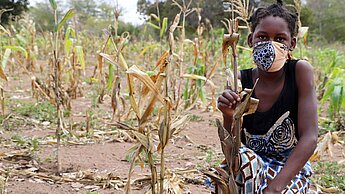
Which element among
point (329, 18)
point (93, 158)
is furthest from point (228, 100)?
point (329, 18)

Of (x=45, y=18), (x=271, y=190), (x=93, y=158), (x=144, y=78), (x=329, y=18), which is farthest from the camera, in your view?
(x=329, y=18)

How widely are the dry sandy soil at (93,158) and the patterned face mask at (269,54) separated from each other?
0.54 metres

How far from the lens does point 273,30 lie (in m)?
1.46

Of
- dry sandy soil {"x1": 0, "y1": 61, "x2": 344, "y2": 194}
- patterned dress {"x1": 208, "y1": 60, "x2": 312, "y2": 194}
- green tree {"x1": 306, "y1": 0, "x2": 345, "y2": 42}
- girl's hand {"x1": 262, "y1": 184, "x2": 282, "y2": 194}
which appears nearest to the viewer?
girl's hand {"x1": 262, "y1": 184, "x2": 282, "y2": 194}

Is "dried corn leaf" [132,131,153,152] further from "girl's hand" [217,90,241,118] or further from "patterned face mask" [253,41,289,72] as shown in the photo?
"patterned face mask" [253,41,289,72]

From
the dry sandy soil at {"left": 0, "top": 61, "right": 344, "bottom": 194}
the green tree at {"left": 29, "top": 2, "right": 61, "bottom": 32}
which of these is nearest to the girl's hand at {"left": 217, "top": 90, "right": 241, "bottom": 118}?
the dry sandy soil at {"left": 0, "top": 61, "right": 344, "bottom": 194}

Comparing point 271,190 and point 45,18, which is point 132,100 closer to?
point 271,190

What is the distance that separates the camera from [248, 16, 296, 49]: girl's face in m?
1.46

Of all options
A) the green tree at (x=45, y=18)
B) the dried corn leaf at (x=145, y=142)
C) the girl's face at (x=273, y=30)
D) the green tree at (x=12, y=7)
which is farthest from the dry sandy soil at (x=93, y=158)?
the green tree at (x=12, y=7)

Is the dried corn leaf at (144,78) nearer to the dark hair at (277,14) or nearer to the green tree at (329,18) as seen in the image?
the dark hair at (277,14)

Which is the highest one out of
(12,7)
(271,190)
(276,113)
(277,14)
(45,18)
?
(12,7)

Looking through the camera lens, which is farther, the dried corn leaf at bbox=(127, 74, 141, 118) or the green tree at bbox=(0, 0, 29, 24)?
the green tree at bbox=(0, 0, 29, 24)

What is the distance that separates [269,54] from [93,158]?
1.54 meters

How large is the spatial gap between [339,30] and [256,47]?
80.3 feet
